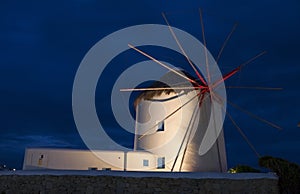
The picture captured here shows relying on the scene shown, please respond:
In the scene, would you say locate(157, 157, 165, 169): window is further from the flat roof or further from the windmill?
the flat roof

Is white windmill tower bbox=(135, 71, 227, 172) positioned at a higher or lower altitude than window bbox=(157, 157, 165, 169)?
higher

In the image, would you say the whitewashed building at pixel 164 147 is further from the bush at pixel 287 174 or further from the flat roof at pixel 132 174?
the flat roof at pixel 132 174

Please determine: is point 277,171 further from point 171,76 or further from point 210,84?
point 171,76

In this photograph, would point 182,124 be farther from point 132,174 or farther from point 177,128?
point 132,174

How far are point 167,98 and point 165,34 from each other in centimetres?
335

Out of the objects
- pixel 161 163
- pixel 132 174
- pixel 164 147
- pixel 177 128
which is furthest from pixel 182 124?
pixel 132 174

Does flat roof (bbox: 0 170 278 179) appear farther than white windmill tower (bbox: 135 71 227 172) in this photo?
No

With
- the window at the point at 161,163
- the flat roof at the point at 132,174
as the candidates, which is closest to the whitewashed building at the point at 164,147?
the window at the point at 161,163

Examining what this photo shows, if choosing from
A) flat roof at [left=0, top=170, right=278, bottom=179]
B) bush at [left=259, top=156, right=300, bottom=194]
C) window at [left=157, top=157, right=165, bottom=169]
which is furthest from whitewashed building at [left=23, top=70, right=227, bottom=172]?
flat roof at [left=0, top=170, right=278, bottom=179]

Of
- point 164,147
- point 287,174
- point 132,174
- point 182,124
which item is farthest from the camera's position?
point 164,147

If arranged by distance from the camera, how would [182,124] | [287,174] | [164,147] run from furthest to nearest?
[164,147] < [182,124] < [287,174]

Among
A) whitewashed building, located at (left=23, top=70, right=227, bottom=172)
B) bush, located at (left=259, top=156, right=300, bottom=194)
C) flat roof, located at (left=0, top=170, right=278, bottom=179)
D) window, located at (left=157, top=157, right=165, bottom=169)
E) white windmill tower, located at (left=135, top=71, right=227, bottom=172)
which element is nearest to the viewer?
flat roof, located at (left=0, top=170, right=278, bottom=179)

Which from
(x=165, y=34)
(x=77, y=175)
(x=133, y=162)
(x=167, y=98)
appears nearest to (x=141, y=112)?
(x=167, y=98)

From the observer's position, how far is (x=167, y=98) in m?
15.3
